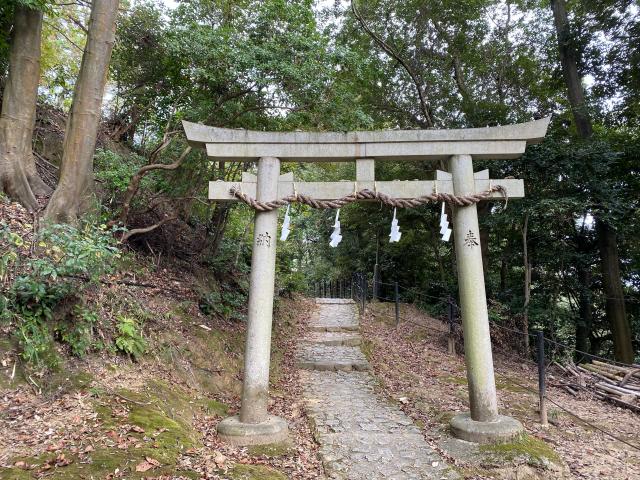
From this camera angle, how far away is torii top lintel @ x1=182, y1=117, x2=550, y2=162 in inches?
198

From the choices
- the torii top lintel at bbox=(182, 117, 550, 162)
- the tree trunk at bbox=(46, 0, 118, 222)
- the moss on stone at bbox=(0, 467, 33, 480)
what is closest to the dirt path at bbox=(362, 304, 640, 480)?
the torii top lintel at bbox=(182, 117, 550, 162)

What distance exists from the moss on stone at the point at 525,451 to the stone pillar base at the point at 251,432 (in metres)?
2.19

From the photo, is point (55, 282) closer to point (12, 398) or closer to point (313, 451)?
point (12, 398)

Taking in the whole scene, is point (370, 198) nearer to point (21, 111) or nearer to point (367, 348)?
point (367, 348)

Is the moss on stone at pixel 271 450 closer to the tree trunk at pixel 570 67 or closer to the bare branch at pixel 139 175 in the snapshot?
the bare branch at pixel 139 175

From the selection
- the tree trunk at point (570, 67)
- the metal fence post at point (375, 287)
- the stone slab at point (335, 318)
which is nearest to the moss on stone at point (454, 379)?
the stone slab at point (335, 318)

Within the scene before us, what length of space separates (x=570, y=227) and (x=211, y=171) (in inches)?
337

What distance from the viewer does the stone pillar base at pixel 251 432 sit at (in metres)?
4.36

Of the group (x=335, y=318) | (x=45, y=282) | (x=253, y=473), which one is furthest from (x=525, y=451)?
(x=335, y=318)

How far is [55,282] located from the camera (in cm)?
434

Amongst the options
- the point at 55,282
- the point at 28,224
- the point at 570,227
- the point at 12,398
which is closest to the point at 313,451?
the point at 12,398

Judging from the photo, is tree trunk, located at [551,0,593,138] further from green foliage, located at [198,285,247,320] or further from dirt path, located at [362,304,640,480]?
green foliage, located at [198,285,247,320]

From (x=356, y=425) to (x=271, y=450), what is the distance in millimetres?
1233

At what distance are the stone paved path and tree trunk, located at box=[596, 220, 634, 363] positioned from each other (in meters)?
6.28
